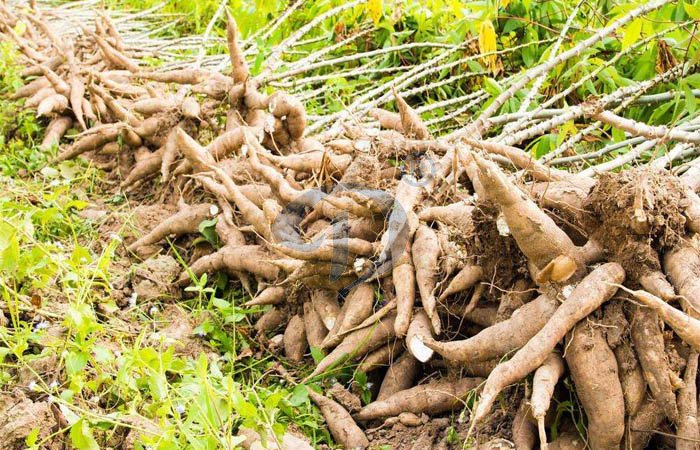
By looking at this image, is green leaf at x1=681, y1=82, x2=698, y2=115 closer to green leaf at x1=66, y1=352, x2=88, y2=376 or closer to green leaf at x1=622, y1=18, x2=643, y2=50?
green leaf at x1=622, y1=18, x2=643, y2=50

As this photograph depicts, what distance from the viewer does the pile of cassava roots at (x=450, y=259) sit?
1765 mm

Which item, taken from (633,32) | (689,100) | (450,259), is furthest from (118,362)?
(689,100)

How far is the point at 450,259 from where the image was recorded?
223 cm

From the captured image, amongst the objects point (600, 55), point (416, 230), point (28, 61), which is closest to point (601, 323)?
point (416, 230)

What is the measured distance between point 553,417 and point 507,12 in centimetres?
266

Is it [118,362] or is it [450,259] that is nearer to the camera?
[118,362]

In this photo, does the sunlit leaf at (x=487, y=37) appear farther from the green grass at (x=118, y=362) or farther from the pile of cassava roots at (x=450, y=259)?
the green grass at (x=118, y=362)

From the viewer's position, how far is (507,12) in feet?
13.1

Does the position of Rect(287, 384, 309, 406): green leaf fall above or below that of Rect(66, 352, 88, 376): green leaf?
below

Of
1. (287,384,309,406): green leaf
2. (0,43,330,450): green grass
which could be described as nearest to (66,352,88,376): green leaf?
(0,43,330,450): green grass

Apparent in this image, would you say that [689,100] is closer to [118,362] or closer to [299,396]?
[299,396]

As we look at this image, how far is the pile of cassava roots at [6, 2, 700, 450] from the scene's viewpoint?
1765 millimetres

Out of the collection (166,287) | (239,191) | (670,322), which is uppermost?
(670,322)

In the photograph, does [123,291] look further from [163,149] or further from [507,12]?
[507,12]
